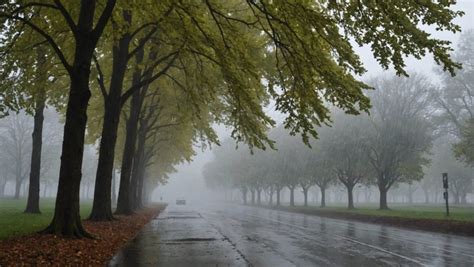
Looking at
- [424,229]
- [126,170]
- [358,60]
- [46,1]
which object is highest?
[46,1]

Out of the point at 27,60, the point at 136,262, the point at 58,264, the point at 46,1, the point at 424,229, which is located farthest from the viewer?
the point at 424,229

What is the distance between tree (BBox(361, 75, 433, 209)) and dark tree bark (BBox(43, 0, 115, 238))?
31.0 m

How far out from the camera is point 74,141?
40.4ft

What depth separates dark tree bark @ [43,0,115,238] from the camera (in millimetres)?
12164

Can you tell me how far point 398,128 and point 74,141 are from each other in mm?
31964

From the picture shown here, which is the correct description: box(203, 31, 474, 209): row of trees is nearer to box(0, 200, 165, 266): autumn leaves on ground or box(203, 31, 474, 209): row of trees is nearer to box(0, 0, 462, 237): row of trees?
box(0, 0, 462, 237): row of trees

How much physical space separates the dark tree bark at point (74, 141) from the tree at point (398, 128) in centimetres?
3105

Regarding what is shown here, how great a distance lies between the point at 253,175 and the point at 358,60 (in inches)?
2291

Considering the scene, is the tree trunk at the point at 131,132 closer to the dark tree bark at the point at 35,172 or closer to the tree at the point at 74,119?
the dark tree bark at the point at 35,172

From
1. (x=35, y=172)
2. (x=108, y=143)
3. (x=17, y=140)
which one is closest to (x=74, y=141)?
(x=108, y=143)

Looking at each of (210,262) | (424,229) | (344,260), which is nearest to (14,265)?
(210,262)

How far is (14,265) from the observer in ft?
26.5

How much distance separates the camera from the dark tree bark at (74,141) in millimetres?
12164

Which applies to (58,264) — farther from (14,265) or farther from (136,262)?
(136,262)
